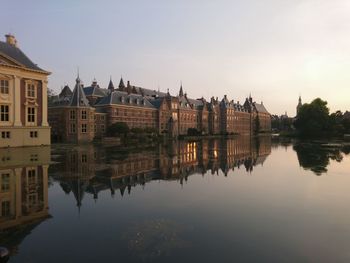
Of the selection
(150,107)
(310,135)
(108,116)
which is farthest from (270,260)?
(310,135)

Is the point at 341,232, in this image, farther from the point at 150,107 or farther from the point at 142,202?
the point at 150,107

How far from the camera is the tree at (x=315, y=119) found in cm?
9812

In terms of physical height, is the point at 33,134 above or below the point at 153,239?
above

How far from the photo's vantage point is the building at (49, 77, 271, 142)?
5984cm

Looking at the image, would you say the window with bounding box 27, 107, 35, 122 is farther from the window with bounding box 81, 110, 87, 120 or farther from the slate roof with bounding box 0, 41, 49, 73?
the window with bounding box 81, 110, 87, 120

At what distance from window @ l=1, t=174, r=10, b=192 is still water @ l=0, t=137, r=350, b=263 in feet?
0.14

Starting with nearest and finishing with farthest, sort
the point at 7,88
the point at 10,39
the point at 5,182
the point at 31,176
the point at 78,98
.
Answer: the point at 5,182 < the point at 31,176 < the point at 7,88 < the point at 10,39 < the point at 78,98

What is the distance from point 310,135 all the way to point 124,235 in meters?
104

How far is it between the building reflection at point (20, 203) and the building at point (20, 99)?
22.0 metres

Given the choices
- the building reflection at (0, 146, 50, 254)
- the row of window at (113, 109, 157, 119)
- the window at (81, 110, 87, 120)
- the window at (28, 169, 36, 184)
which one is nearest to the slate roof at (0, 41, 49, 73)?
the window at (81, 110, 87, 120)

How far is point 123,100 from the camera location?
244 feet

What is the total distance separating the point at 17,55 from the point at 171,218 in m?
40.6

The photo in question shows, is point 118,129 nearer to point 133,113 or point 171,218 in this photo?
point 133,113

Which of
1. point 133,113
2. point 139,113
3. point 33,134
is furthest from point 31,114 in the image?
point 139,113
